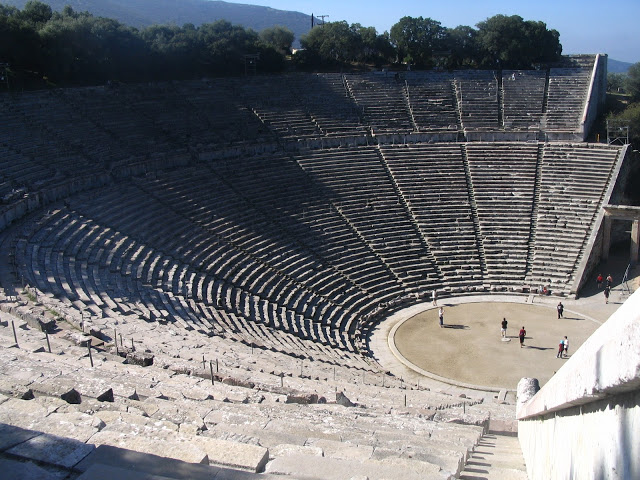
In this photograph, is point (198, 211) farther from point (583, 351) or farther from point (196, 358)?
point (583, 351)

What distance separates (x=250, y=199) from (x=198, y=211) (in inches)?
105

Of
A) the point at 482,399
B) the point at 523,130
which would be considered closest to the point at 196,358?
the point at 482,399

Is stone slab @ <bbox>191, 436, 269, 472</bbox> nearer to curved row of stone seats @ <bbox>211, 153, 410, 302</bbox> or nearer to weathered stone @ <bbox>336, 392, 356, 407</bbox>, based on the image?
weathered stone @ <bbox>336, 392, 356, 407</bbox>

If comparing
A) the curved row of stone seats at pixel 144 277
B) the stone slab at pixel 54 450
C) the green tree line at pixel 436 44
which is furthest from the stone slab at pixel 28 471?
the green tree line at pixel 436 44

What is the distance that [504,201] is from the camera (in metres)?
26.2

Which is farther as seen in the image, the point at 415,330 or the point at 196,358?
the point at 415,330

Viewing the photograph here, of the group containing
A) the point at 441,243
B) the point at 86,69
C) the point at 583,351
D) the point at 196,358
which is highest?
the point at 86,69

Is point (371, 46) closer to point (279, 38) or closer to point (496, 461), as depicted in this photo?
point (279, 38)

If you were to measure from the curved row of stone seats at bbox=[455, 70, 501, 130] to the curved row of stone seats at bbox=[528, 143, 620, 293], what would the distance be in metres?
4.40

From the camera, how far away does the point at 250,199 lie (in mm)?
24234

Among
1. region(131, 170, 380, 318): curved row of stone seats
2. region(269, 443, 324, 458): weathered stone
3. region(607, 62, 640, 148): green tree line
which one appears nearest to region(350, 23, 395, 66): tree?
region(607, 62, 640, 148): green tree line

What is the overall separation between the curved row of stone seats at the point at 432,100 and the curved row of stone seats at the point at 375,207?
4724 millimetres

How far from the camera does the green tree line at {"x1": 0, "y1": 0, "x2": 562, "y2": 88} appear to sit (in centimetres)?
2956

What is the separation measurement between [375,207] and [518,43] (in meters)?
20.5
